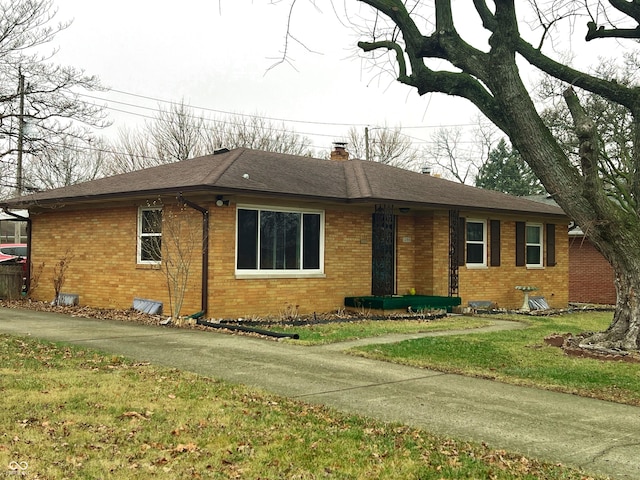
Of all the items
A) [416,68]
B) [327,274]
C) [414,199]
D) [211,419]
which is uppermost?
[416,68]

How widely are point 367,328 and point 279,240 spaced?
10.9 ft

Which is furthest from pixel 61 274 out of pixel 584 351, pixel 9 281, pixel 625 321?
pixel 625 321

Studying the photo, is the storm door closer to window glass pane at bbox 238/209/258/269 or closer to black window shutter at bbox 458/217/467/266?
black window shutter at bbox 458/217/467/266

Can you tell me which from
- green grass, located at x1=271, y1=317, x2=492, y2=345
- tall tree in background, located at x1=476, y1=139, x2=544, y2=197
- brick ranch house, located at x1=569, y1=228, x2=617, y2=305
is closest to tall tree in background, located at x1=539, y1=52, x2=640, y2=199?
brick ranch house, located at x1=569, y1=228, x2=617, y2=305

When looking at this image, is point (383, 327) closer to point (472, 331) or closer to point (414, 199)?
point (472, 331)

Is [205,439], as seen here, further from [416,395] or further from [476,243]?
[476,243]

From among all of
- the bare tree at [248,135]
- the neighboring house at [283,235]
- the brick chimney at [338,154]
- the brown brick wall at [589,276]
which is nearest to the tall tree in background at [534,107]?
the neighboring house at [283,235]

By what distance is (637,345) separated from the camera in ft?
32.8

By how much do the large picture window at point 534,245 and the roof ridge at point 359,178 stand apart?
5.88 meters

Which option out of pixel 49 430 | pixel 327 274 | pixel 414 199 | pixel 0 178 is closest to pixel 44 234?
pixel 0 178

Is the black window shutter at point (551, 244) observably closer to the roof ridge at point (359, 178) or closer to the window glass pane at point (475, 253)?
the window glass pane at point (475, 253)

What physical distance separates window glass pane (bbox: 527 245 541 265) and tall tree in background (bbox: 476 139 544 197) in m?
33.1

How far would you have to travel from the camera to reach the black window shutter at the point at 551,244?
21078 millimetres

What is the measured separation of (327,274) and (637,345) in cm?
780
